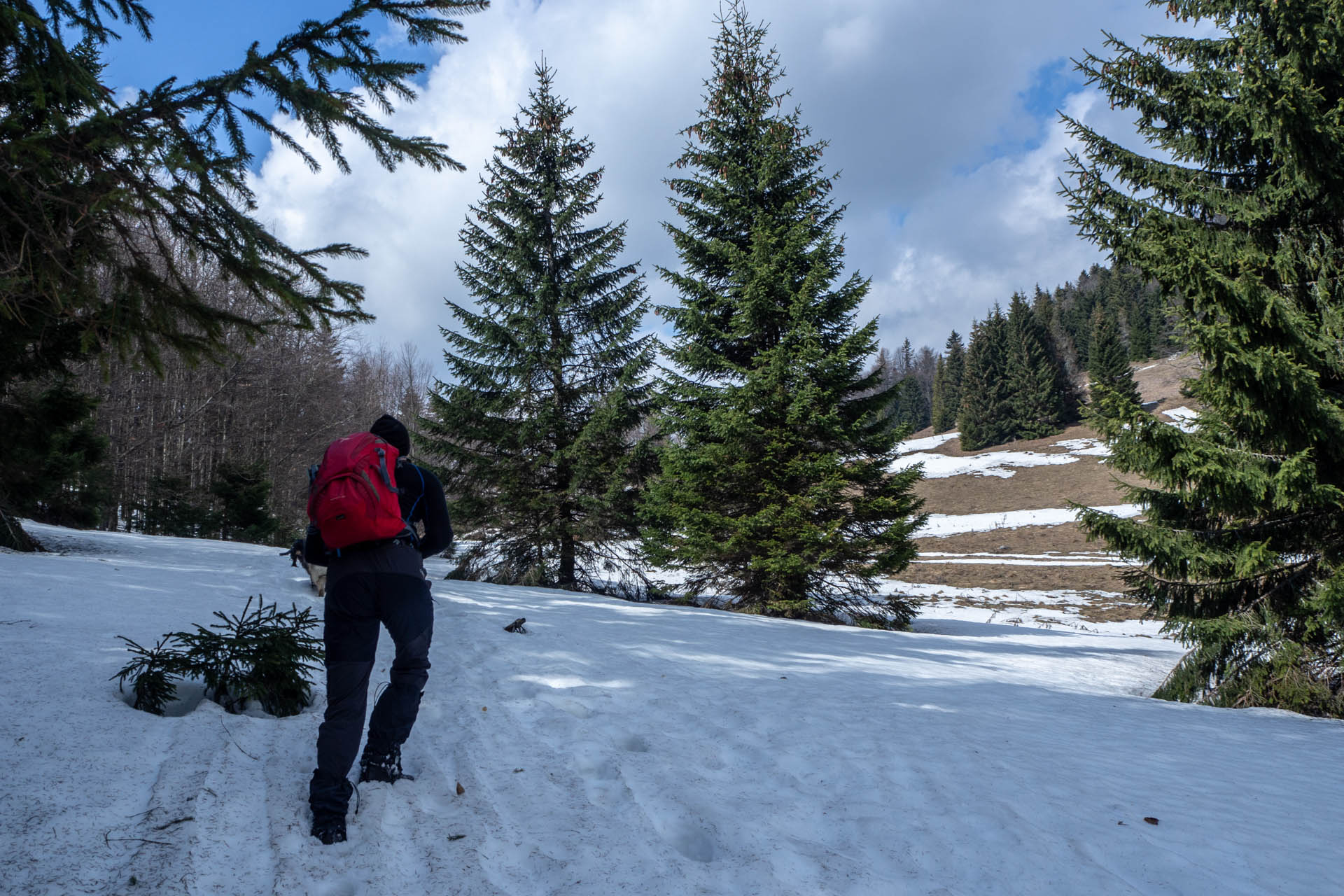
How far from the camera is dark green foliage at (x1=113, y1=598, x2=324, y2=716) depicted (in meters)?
3.56

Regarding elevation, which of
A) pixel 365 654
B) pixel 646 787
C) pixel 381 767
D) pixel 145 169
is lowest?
pixel 646 787

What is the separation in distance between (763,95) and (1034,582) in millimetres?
16717

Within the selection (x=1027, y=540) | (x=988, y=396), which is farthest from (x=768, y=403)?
(x=988, y=396)

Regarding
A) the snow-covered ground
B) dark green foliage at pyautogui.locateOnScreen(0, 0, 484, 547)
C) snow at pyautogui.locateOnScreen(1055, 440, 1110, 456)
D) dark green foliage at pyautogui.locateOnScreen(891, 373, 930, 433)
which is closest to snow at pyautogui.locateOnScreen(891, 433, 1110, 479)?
snow at pyautogui.locateOnScreen(1055, 440, 1110, 456)

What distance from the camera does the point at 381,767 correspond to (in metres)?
3.16

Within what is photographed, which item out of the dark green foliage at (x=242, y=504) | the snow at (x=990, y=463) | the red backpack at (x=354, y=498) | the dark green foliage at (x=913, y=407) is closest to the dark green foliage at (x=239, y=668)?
the red backpack at (x=354, y=498)

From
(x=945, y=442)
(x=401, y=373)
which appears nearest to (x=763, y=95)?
(x=401, y=373)

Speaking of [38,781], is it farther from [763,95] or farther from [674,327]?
[763,95]

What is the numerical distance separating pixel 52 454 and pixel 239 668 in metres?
7.92

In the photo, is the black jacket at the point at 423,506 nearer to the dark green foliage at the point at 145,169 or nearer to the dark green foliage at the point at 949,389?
the dark green foliage at the point at 145,169

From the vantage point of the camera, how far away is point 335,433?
2916 centimetres

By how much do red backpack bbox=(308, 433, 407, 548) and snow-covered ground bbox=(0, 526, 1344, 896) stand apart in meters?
1.27

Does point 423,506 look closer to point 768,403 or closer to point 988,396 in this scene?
point 768,403

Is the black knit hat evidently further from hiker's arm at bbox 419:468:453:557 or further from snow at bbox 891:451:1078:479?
snow at bbox 891:451:1078:479
